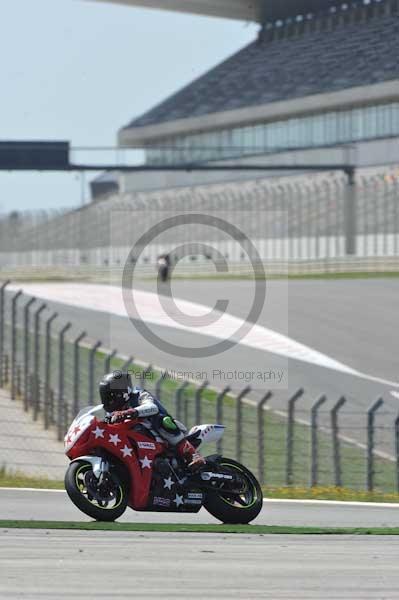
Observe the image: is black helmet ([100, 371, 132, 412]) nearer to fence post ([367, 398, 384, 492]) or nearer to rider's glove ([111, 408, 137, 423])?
rider's glove ([111, 408, 137, 423])

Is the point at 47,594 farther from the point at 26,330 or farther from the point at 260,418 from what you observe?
the point at 26,330

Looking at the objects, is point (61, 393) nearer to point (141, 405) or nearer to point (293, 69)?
point (141, 405)

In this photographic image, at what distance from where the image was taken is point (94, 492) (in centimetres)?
1086

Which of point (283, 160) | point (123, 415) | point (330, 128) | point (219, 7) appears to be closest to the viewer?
point (123, 415)

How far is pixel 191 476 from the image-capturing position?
1140 cm

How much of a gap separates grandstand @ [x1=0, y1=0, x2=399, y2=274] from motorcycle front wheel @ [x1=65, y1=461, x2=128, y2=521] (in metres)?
26.9

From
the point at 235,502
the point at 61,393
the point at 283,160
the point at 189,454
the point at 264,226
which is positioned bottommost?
the point at 61,393

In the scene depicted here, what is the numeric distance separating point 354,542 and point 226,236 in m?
49.0

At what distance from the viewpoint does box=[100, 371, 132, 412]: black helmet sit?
11.2 meters

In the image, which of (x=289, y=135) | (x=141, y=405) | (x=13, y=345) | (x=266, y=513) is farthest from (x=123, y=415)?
(x=289, y=135)

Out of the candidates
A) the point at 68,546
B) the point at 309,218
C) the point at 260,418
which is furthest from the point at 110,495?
the point at 309,218

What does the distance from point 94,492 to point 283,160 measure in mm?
57187

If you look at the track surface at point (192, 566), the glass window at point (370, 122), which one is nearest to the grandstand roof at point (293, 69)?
the glass window at point (370, 122)

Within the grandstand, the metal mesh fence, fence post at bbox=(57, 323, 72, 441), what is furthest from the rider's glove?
the metal mesh fence
